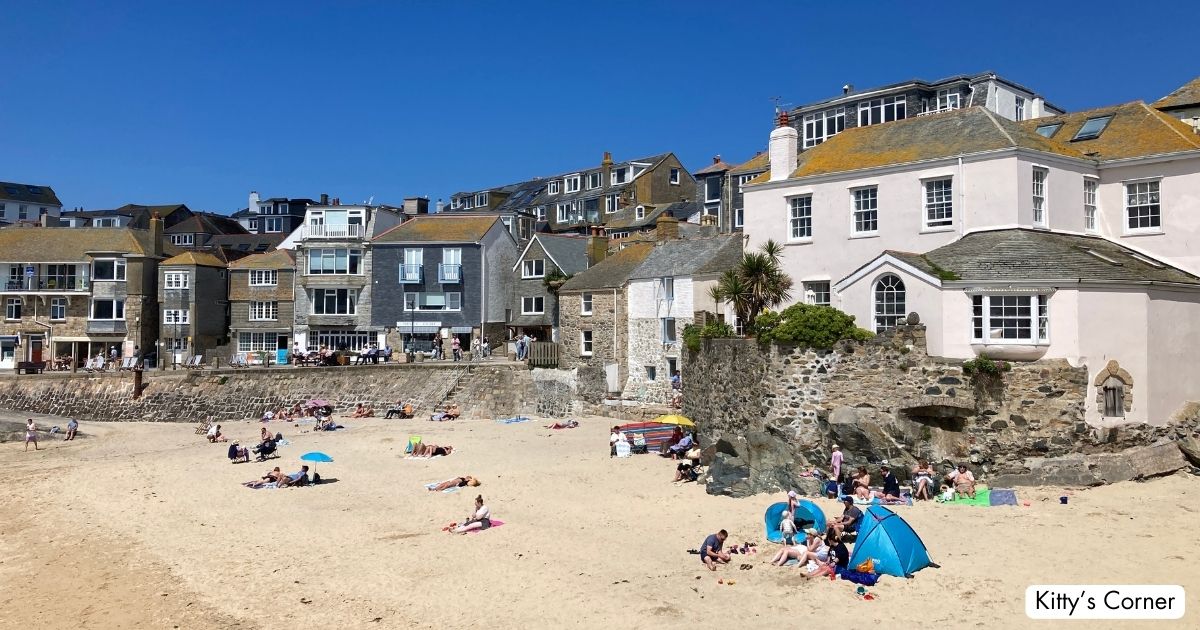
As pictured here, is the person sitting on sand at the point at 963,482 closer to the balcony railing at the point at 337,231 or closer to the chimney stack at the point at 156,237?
the balcony railing at the point at 337,231

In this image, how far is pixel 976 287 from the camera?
20750 mm

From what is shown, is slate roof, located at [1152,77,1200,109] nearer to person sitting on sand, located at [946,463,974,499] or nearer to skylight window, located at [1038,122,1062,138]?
skylight window, located at [1038,122,1062,138]

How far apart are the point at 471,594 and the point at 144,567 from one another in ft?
23.4

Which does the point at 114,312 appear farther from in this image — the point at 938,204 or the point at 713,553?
the point at 713,553

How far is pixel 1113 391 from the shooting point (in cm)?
2014

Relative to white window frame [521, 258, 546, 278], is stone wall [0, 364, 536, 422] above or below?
below

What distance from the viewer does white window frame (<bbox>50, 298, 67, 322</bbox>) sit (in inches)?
2104

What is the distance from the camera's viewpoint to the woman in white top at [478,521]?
1881 cm

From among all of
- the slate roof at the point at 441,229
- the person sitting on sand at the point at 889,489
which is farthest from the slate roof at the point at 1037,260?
the slate roof at the point at 441,229

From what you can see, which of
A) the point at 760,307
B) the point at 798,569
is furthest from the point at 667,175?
the point at 798,569

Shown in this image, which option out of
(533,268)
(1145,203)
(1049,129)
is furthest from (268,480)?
(1049,129)

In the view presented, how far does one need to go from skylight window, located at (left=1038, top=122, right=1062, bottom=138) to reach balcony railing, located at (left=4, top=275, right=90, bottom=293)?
52762 mm

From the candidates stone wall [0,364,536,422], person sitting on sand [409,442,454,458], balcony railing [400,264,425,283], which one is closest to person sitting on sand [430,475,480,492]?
person sitting on sand [409,442,454,458]

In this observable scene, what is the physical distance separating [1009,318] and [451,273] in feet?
112
